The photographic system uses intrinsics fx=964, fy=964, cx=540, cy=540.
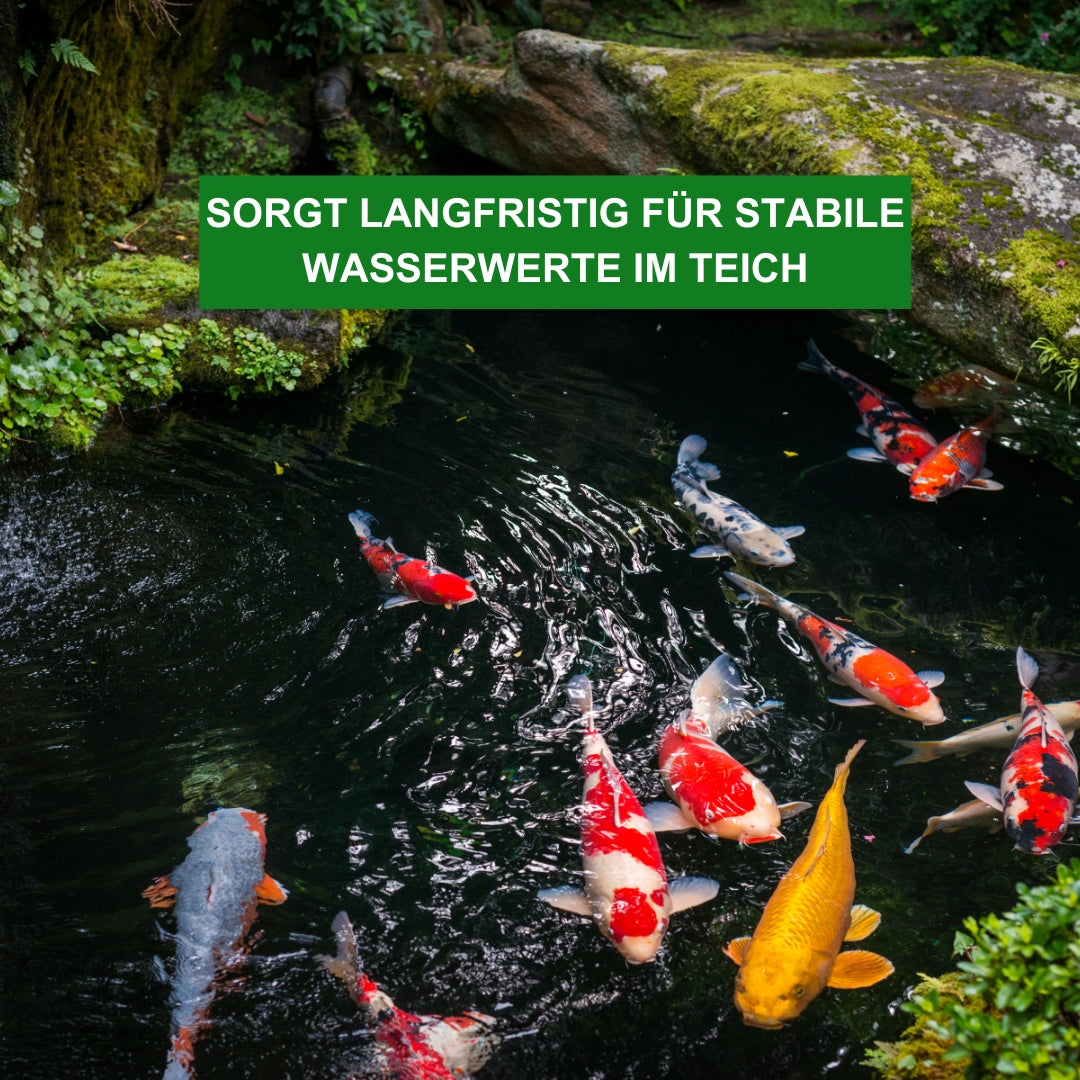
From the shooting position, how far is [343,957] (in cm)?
393

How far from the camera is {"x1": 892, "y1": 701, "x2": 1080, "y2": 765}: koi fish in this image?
16.7 feet

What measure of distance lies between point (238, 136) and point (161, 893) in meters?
8.64

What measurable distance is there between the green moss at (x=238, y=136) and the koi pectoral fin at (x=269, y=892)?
8.10 metres

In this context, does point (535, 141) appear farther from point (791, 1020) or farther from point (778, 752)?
point (791, 1020)

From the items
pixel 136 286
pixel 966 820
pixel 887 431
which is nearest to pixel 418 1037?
pixel 966 820

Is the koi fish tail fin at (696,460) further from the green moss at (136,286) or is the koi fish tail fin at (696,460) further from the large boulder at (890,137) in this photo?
the green moss at (136,286)

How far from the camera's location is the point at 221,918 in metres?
4.04

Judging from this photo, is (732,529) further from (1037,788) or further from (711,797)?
(1037,788)

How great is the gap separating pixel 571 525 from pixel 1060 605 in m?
3.27


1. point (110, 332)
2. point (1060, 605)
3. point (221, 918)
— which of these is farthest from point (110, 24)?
point (1060, 605)

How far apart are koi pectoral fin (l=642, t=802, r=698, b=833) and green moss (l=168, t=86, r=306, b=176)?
327 inches

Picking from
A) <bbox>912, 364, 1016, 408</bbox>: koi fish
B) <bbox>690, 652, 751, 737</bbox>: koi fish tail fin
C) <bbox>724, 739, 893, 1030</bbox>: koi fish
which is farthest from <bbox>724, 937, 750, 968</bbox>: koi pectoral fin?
<bbox>912, 364, 1016, 408</bbox>: koi fish

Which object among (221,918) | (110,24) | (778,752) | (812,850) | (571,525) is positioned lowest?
(221,918)

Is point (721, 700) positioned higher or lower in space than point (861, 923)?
higher
